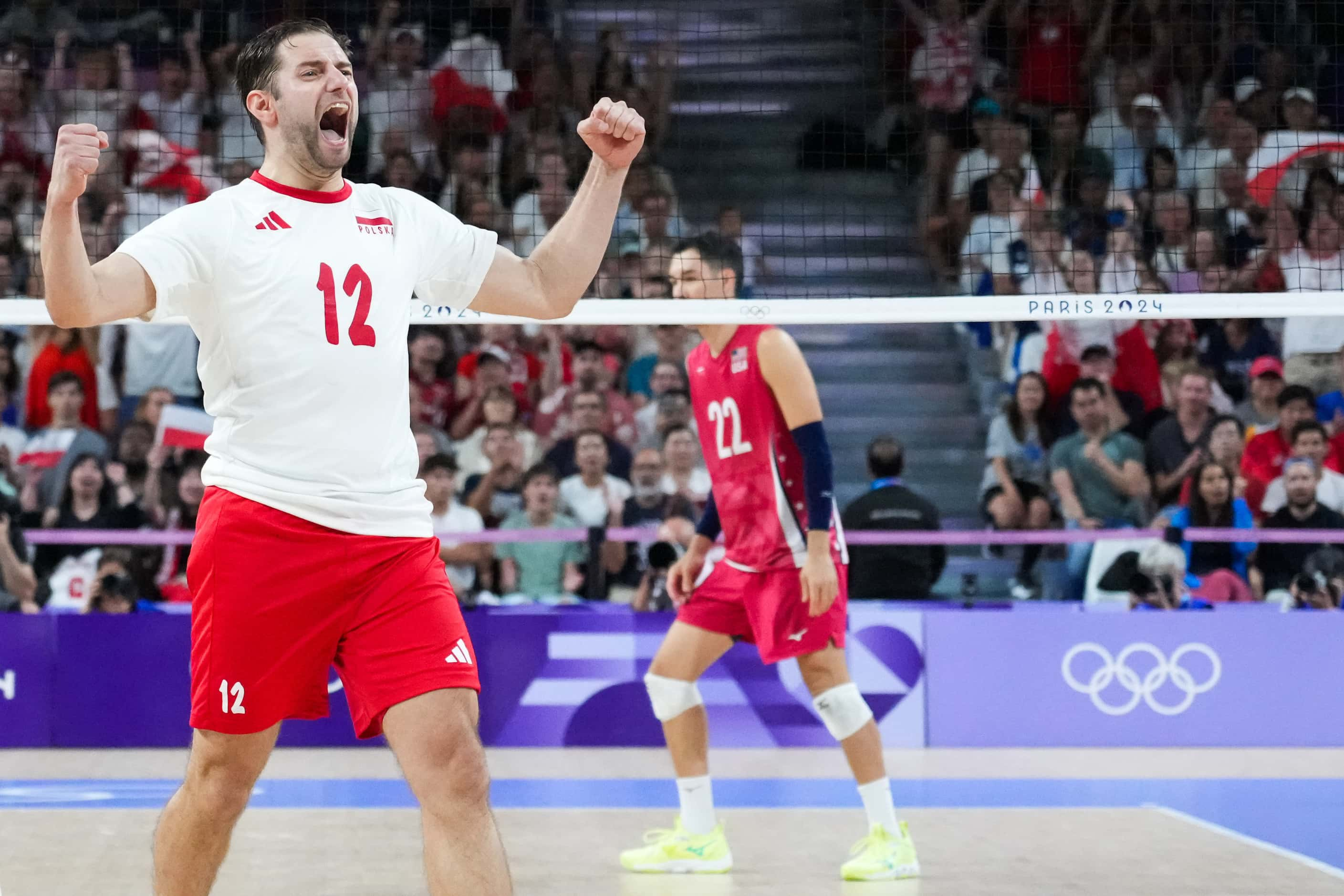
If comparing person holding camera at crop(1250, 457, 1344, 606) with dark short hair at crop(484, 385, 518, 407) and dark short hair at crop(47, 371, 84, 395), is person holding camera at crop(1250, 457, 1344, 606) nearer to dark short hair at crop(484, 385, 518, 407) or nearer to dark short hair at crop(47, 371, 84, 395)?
dark short hair at crop(484, 385, 518, 407)

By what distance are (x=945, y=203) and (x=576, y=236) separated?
8.30 meters

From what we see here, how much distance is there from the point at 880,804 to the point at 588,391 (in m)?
6.02

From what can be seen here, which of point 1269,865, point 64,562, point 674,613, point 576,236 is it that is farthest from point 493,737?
point 576,236

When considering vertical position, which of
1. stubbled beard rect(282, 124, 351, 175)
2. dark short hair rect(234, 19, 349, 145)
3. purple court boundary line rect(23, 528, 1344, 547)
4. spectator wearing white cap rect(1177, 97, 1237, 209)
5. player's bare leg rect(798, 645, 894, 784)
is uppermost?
spectator wearing white cap rect(1177, 97, 1237, 209)

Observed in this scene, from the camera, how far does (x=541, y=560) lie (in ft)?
33.1

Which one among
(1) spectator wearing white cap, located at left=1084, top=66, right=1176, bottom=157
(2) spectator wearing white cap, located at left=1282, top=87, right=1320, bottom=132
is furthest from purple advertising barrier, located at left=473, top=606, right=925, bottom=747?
→ (2) spectator wearing white cap, located at left=1282, top=87, right=1320, bottom=132

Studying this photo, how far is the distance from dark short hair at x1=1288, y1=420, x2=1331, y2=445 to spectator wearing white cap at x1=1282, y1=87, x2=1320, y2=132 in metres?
2.12

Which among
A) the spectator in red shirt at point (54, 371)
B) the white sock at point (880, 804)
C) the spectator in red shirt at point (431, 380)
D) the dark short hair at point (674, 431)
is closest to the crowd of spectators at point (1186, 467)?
the dark short hair at point (674, 431)

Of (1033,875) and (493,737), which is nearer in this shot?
(1033,875)

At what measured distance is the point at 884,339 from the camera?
45.3ft

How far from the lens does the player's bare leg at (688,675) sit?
6.17 metres

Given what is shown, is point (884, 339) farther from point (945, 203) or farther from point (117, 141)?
point (117, 141)

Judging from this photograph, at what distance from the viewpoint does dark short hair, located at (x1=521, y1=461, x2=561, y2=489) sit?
10141 mm

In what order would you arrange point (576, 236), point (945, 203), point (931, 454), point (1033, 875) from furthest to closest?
point (931, 454) < point (945, 203) < point (1033, 875) < point (576, 236)
